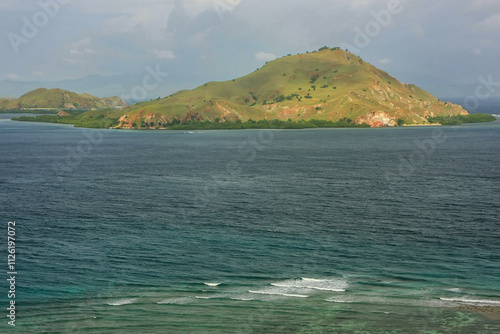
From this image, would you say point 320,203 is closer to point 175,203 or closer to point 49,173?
point 175,203

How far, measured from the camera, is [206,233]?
6594 centimetres

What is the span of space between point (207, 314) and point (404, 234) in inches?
1226

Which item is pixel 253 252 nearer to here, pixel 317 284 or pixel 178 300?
pixel 317 284

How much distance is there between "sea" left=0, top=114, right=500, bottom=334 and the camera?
4316cm

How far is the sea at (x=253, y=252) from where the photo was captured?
43156mm

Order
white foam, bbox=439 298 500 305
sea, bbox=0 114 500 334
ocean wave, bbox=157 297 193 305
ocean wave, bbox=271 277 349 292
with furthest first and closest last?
ocean wave, bbox=271 277 349 292, ocean wave, bbox=157 297 193 305, white foam, bbox=439 298 500 305, sea, bbox=0 114 500 334

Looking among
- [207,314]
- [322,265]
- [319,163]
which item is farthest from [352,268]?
[319,163]

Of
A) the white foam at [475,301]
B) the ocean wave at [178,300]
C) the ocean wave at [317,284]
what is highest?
the ocean wave at [317,284]

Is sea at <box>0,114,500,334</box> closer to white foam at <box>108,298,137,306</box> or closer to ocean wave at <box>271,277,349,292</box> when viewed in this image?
white foam at <box>108,298,137,306</box>

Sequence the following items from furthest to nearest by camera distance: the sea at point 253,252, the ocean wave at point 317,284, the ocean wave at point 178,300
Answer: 1. the ocean wave at point 317,284
2. the ocean wave at point 178,300
3. the sea at point 253,252

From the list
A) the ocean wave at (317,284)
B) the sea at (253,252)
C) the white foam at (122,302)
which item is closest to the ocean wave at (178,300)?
the sea at (253,252)

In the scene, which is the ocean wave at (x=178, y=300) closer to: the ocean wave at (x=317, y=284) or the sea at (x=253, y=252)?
the sea at (x=253, y=252)

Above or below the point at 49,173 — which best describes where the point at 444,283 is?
below

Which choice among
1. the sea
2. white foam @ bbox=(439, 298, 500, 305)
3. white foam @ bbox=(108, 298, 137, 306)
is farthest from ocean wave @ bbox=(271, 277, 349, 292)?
white foam @ bbox=(108, 298, 137, 306)
